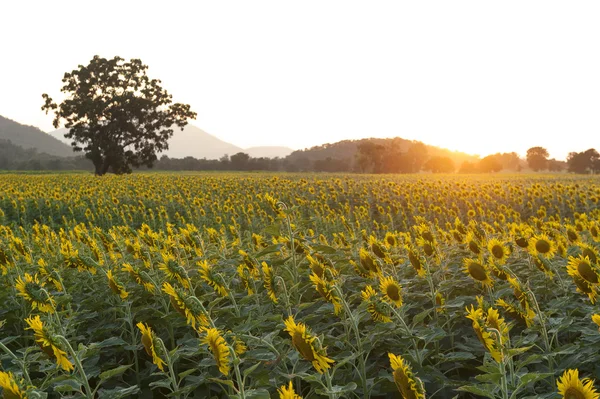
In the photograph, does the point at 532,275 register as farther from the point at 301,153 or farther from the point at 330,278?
the point at 301,153

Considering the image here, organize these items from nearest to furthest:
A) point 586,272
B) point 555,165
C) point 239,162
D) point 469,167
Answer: point 586,272 < point 239,162 < point 469,167 < point 555,165

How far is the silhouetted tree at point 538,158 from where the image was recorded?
401ft

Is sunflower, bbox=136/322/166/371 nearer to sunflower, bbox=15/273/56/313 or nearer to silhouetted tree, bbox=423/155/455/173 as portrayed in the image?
sunflower, bbox=15/273/56/313

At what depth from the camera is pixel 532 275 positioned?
521 cm

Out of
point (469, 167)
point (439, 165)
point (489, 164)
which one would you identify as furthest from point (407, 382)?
point (469, 167)

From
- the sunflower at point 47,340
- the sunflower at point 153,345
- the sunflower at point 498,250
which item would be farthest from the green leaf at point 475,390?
the sunflower at point 498,250

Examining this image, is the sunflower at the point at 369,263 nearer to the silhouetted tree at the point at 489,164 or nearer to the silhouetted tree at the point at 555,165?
the silhouetted tree at the point at 489,164

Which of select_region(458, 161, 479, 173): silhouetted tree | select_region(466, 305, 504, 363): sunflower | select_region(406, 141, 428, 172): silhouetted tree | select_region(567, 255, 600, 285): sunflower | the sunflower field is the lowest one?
the sunflower field

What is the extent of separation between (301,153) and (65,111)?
10289 centimetres

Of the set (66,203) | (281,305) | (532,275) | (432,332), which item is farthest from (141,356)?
(66,203)

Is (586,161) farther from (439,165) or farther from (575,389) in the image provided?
(575,389)

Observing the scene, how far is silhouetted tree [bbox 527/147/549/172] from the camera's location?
122 meters

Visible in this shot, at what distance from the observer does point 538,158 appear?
12219cm

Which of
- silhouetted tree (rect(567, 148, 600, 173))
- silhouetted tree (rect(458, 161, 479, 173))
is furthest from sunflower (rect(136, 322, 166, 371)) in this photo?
silhouetted tree (rect(458, 161, 479, 173))
